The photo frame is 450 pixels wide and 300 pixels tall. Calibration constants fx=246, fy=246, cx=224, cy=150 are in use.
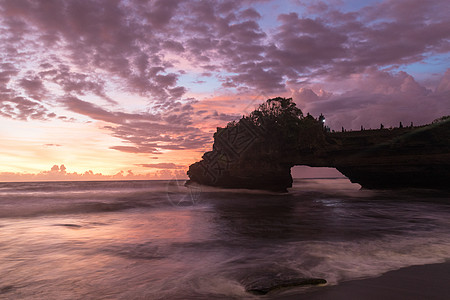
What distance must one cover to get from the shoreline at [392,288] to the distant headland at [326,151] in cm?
3028

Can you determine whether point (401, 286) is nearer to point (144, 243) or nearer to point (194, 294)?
point (194, 294)

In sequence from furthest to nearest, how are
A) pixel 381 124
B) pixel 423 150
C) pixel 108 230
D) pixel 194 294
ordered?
1. pixel 381 124
2. pixel 423 150
3. pixel 108 230
4. pixel 194 294

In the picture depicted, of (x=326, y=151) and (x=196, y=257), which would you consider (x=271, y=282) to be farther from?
(x=326, y=151)

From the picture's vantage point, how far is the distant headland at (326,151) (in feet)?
103

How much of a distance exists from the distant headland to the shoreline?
1192 inches

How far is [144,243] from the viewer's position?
8.38m

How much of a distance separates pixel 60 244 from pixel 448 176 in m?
41.3

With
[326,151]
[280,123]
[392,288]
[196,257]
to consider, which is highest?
[280,123]

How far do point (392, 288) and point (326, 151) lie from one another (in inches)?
1289

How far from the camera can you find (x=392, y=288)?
4328mm

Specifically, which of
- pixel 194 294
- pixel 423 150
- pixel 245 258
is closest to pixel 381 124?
pixel 423 150

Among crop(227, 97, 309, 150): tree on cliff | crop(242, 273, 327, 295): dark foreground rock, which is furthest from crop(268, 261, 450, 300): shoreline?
crop(227, 97, 309, 150): tree on cliff

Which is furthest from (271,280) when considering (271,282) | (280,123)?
(280,123)

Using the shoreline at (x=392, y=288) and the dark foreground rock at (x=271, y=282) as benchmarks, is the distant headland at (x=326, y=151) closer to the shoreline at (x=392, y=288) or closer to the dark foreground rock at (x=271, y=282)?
the shoreline at (x=392, y=288)
